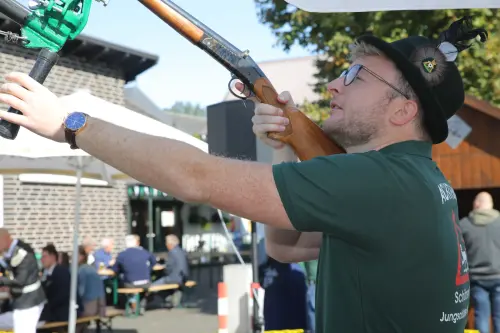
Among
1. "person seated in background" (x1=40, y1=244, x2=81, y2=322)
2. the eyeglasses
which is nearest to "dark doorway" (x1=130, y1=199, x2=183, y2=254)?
"person seated in background" (x1=40, y1=244, x2=81, y2=322)

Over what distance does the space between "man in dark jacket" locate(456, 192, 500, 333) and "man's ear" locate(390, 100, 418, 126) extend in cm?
619

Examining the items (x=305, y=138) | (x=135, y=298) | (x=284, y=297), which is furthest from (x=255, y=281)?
(x=305, y=138)

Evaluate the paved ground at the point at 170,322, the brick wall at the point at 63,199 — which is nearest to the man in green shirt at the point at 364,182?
the paved ground at the point at 170,322

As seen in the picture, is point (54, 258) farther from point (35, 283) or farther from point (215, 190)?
point (215, 190)

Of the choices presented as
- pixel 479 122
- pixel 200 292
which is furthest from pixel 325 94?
pixel 200 292

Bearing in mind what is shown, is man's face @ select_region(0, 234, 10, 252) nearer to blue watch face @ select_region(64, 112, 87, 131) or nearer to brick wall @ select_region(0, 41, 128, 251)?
blue watch face @ select_region(64, 112, 87, 131)

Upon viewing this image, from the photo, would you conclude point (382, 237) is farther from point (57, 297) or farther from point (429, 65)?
point (57, 297)

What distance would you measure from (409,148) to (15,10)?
3.70ft

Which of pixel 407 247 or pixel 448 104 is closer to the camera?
pixel 407 247

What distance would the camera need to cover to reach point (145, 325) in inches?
444

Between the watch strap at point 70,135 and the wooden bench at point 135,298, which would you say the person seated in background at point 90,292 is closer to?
the wooden bench at point 135,298

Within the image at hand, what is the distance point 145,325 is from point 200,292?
482cm

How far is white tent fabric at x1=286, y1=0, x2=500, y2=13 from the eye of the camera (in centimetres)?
198

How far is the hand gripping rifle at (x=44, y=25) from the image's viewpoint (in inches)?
59.8
